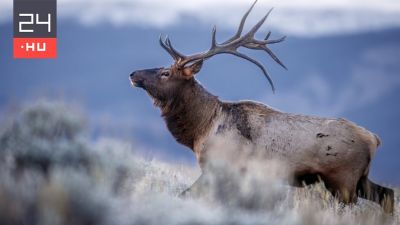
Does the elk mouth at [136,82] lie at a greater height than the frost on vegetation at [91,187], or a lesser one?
greater

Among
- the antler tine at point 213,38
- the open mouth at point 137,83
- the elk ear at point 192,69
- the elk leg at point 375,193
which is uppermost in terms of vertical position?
the antler tine at point 213,38

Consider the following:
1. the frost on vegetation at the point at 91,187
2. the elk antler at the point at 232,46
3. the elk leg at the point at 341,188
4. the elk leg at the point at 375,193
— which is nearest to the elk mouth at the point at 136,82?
the elk antler at the point at 232,46

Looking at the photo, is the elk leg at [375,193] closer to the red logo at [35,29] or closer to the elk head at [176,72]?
the elk head at [176,72]

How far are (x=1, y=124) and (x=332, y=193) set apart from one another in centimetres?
279

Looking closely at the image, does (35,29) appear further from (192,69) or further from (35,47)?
(192,69)

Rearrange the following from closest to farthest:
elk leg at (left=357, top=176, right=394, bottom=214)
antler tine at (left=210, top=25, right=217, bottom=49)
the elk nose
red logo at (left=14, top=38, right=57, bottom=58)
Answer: elk leg at (left=357, top=176, right=394, bottom=214) → red logo at (left=14, top=38, right=57, bottom=58) → antler tine at (left=210, top=25, right=217, bottom=49) → the elk nose

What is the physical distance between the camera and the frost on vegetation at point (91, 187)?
9.50 ft

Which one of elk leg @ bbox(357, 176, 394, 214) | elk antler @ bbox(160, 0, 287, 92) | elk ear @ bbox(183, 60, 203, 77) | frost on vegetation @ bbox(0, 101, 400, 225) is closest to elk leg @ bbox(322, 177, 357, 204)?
elk leg @ bbox(357, 176, 394, 214)

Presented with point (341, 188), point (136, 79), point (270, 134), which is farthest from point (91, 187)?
point (136, 79)

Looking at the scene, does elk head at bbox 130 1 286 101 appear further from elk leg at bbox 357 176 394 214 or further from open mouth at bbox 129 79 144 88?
elk leg at bbox 357 176 394 214

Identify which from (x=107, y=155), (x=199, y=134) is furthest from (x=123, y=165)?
(x=199, y=134)

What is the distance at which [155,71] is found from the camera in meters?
6.11

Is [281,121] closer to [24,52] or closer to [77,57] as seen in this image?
[24,52]

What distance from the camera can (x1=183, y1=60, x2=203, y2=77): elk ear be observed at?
19.9 feet
